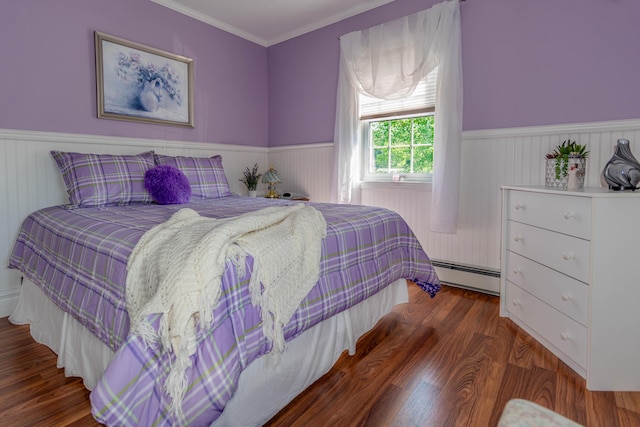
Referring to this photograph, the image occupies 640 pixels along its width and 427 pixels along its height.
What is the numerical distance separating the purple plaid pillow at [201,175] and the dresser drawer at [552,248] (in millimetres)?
2152

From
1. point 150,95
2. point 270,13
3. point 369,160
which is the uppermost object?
point 270,13

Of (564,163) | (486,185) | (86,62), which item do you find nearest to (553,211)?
(564,163)

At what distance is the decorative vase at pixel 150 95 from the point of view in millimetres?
2900

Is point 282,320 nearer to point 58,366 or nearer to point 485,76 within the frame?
point 58,366

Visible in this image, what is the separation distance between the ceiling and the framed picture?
1.59ft

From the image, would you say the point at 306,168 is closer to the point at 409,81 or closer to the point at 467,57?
the point at 409,81

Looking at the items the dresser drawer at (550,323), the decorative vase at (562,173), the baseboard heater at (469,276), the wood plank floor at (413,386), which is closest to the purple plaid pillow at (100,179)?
the wood plank floor at (413,386)

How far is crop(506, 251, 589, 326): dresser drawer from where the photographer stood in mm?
1574

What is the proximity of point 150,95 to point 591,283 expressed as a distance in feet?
10.5

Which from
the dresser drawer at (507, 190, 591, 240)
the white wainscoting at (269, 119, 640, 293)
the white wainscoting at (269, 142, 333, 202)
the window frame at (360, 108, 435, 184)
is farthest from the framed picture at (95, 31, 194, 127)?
the dresser drawer at (507, 190, 591, 240)

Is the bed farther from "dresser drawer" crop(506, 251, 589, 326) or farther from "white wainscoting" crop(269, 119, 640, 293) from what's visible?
"white wainscoting" crop(269, 119, 640, 293)

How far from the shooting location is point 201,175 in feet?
9.34

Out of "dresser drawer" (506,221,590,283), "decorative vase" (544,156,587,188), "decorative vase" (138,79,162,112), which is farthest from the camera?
"decorative vase" (138,79,162,112)

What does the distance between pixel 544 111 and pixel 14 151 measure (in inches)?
138
